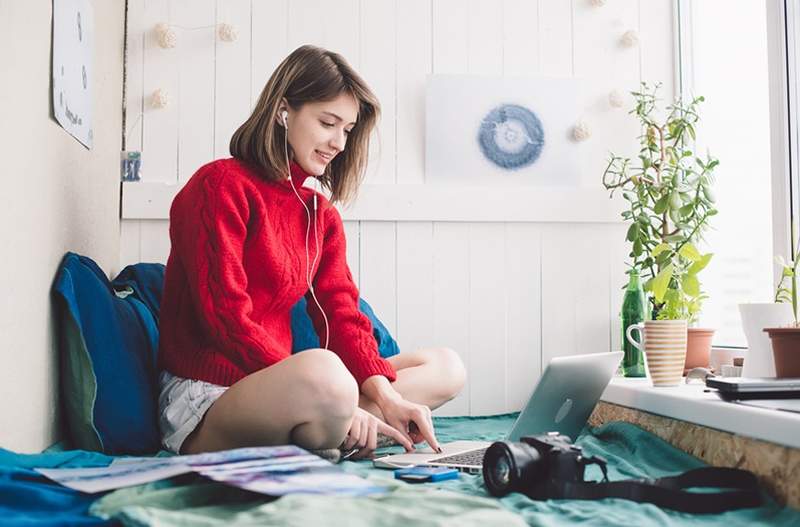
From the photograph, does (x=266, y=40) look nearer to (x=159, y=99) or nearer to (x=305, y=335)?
(x=159, y=99)

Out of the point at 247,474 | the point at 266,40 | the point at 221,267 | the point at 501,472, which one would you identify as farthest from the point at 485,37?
the point at 247,474

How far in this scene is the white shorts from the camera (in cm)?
168

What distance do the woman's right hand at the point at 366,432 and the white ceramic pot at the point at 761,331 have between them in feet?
2.78

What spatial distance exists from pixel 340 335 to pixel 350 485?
89 centimetres

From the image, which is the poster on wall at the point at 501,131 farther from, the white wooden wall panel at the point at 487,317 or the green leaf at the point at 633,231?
the green leaf at the point at 633,231

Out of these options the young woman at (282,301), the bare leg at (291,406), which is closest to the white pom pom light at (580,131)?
the young woman at (282,301)

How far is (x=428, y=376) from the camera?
207 centimetres

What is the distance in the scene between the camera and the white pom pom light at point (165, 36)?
2578mm

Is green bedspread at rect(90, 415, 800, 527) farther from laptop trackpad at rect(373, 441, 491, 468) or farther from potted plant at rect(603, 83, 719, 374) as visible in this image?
potted plant at rect(603, 83, 719, 374)

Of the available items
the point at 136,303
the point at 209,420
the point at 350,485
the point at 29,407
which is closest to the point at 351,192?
the point at 136,303

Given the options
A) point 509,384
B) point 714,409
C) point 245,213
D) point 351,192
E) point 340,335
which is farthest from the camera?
point 509,384

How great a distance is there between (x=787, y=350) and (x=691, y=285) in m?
0.57

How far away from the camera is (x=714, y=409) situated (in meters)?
1.51

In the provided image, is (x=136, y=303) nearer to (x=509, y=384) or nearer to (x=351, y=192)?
(x=351, y=192)
